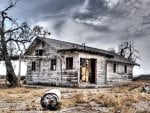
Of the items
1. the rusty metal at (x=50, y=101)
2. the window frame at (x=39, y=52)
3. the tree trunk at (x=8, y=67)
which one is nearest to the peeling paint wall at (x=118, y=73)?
the window frame at (x=39, y=52)

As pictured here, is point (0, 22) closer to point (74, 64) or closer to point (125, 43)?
point (74, 64)

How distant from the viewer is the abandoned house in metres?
29.0

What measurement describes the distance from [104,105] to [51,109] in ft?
8.80

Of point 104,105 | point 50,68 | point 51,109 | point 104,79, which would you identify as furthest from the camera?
point 104,79

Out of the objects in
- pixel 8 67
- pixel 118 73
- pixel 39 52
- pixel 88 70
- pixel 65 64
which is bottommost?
pixel 118 73

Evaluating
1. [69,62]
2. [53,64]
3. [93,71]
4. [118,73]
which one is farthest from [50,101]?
[118,73]

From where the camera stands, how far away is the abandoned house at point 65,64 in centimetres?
2900

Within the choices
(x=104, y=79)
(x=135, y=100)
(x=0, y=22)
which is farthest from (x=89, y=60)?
(x=135, y=100)

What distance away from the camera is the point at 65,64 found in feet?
97.5

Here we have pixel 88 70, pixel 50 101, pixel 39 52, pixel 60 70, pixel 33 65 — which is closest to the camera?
pixel 50 101

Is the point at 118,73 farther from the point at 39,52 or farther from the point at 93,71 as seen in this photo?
the point at 39,52

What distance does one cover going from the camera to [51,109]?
1199 centimetres

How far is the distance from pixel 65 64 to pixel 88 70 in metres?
4.17

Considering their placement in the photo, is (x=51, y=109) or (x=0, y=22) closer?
(x=51, y=109)
